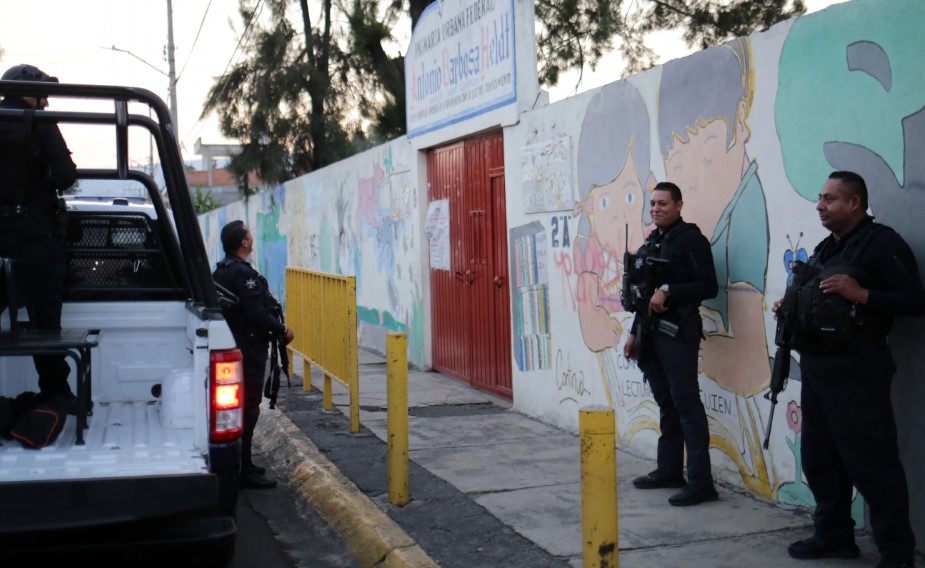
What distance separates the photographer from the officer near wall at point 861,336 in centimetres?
439

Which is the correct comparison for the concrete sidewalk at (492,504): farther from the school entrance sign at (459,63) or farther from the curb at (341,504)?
the school entrance sign at (459,63)

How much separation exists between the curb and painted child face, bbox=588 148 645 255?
2456 millimetres

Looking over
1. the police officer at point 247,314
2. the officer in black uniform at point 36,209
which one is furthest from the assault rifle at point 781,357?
the officer in black uniform at point 36,209

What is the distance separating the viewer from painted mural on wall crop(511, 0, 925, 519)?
4.84m

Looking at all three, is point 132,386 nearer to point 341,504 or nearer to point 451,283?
point 341,504

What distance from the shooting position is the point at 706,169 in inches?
246

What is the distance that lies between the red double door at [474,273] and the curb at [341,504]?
7.17 feet

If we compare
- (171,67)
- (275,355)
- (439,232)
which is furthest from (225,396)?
(171,67)

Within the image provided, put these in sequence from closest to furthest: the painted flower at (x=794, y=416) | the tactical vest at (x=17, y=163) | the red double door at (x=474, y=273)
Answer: the tactical vest at (x=17, y=163) < the painted flower at (x=794, y=416) < the red double door at (x=474, y=273)

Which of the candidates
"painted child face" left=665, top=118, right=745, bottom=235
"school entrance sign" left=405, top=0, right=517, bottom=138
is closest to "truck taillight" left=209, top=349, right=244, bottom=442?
"painted child face" left=665, top=118, right=745, bottom=235

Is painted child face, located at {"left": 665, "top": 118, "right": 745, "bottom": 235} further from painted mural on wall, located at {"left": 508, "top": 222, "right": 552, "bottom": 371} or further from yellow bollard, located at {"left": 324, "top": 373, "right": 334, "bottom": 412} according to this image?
yellow bollard, located at {"left": 324, "top": 373, "right": 334, "bottom": 412}

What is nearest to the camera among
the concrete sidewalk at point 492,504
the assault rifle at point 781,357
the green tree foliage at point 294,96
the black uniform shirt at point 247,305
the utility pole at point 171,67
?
the assault rifle at point 781,357

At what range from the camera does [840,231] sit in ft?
15.1

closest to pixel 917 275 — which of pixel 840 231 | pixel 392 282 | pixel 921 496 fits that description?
pixel 840 231
